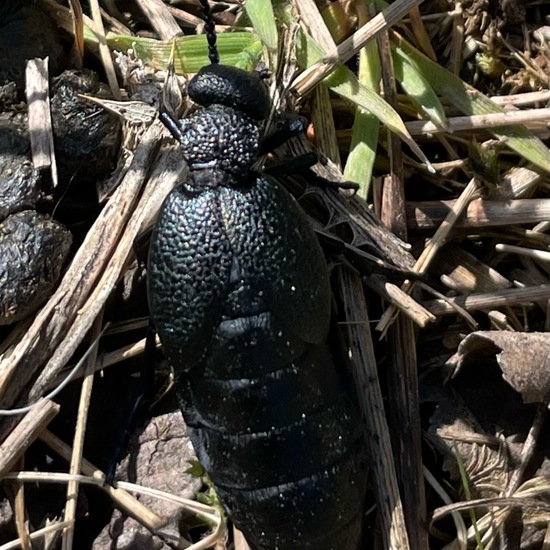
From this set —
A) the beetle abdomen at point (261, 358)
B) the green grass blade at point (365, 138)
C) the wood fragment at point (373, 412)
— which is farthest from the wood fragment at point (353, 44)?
the wood fragment at point (373, 412)

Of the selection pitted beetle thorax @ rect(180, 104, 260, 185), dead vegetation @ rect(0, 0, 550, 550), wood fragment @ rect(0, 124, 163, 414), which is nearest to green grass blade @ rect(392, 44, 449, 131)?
dead vegetation @ rect(0, 0, 550, 550)

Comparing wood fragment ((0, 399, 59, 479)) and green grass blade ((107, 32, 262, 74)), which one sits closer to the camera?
wood fragment ((0, 399, 59, 479))

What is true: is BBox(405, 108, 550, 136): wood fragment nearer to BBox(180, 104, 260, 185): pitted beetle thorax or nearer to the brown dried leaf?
BBox(180, 104, 260, 185): pitted beetle thorax

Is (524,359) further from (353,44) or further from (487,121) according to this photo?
(353,44)

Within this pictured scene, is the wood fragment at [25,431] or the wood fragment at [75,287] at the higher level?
the wood fragment at [75,287]

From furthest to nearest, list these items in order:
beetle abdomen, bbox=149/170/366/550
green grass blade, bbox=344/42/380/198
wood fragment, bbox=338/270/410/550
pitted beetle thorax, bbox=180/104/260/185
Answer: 1. green grass blade, bbox=344/42/380/198
2. wood fragment, bbox=338/270/410/550
3. pitted beetle thorax, bbox=180/104/260/185
4. beetle abdomen, bbox=149/170/366/550

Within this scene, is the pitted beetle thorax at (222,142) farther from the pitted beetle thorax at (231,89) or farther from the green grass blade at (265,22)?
the green grass blade at (265,22)
